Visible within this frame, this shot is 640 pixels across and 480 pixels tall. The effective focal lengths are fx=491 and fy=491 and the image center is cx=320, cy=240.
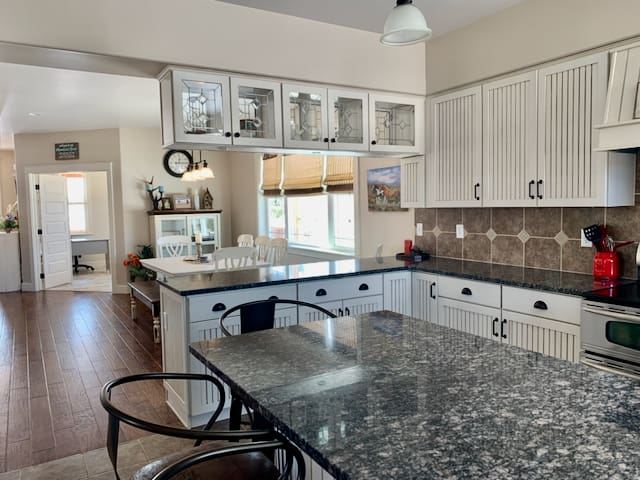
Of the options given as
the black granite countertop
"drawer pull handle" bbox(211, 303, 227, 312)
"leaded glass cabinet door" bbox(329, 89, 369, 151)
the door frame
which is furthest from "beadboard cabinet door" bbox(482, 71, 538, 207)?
the door frame

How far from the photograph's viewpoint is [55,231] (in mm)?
8805

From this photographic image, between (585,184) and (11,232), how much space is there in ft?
29.7

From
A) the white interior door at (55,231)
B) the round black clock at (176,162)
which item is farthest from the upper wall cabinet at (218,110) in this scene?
the white interior door at (55,231)

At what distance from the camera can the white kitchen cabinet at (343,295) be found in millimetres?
3282

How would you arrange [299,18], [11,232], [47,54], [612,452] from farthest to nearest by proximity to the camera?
[11,232] < [299,18] < [47,54] < [612,452]

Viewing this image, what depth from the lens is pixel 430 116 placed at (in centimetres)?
396

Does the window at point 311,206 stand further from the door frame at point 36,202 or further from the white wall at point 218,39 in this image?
the door frame at point 36,202

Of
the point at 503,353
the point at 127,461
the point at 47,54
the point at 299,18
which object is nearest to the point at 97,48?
the point at 47,54

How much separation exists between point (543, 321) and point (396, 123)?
6.28 feet

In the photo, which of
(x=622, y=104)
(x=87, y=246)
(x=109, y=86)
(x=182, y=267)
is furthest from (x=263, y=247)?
(x=87, y=246)

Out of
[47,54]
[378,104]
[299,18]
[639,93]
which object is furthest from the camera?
[378,104]

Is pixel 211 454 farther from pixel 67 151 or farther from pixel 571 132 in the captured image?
pixel 67 151

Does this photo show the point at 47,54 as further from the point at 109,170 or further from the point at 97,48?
the point at 109,170

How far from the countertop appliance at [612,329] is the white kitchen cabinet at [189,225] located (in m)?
6.36
